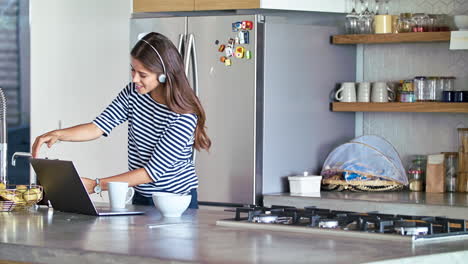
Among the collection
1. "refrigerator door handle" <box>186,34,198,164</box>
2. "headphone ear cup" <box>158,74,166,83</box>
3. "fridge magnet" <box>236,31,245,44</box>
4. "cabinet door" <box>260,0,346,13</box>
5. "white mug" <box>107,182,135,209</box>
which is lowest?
"white mug" <box>107,182,135,209</box>

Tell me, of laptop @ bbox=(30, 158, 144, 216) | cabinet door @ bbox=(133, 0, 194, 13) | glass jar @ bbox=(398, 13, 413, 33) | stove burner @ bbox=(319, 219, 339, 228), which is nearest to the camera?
stove burner @ bbox=(319, 219, 339, 228)

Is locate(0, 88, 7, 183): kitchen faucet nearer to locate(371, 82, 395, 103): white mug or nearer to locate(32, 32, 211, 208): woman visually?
locate(32, 32, 211, 208): woman

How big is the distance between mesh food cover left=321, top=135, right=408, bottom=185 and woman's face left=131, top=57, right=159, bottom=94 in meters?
1.61

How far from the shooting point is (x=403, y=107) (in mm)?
4445

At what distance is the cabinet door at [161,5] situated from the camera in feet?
15.1

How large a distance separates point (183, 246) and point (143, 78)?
50.1 inches

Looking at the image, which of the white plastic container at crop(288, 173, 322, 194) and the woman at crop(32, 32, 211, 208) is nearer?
the woman at crop(32, 32, 211, 208)

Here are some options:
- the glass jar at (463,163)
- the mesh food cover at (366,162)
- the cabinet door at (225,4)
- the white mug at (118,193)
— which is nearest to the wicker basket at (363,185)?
the mesh food cover at (366,162)

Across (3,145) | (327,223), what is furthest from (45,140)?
(327,223)

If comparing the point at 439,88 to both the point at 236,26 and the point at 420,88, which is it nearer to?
the point at 420,88

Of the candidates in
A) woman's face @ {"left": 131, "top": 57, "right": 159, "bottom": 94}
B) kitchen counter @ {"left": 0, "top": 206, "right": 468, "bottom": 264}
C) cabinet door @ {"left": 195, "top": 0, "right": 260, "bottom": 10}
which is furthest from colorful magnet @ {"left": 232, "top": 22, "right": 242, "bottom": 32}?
kitchen counter @ {"left": 0, "top": 206, "right": 468, "bottom": 264}

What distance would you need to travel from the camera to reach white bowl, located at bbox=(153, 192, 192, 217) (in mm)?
2652

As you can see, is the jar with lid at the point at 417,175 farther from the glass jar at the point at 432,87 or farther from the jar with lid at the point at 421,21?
the jar with lid at the point at 421,21

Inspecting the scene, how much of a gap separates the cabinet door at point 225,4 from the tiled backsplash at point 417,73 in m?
0.84
